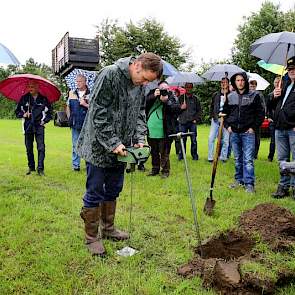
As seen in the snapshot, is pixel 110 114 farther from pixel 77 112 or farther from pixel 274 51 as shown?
Result: pixel 77 112

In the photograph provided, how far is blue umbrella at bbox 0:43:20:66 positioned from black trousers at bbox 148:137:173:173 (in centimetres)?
308

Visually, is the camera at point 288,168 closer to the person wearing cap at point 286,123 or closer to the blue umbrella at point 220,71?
the person wearing cap at point 286,123

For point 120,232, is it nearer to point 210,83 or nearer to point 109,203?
point 109,203

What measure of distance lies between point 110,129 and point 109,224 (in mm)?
1271

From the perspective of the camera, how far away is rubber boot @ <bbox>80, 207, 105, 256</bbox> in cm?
436

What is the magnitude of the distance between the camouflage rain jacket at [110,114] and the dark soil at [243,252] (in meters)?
1.40

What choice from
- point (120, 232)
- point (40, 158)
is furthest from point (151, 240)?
point (40, 158)

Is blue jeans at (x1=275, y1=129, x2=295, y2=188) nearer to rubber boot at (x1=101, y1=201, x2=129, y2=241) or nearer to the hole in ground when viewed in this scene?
the hole in ground

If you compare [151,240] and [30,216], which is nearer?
[151,240]

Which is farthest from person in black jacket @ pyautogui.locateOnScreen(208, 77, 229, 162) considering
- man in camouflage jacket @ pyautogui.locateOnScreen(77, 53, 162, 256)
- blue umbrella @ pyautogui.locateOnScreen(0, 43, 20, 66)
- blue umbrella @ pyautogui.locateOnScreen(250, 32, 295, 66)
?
man in camouflage jacket @ pyautogui.locateOnScreen(77, 53, 162, 256)

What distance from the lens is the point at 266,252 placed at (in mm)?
4180

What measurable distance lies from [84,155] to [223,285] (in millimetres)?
1881

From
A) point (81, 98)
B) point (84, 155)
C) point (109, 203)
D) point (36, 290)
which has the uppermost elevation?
point (81, 98)

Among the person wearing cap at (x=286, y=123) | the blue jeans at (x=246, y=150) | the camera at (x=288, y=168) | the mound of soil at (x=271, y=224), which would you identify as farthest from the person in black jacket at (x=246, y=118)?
the camera at (x=288, y=168)
